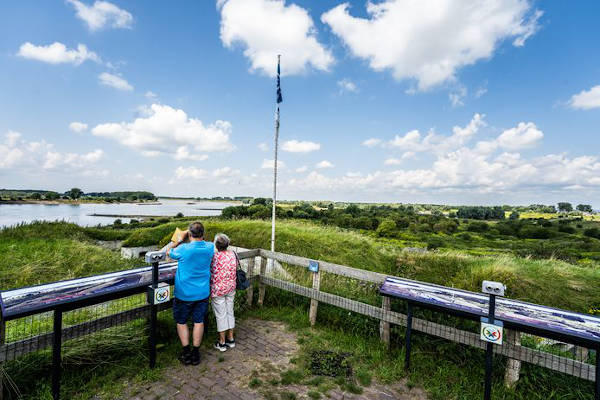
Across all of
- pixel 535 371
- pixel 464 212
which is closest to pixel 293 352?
pixel 535 371

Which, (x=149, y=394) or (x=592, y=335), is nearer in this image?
(x=592, y=335)

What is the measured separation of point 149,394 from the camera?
347 centimetres

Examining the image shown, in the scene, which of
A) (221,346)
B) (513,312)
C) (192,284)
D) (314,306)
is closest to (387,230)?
(314,306)

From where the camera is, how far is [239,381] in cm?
377

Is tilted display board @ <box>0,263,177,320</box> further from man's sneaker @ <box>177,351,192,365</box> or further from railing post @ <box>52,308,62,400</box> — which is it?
man's sneaker @ <box>177,351,192,365</box>

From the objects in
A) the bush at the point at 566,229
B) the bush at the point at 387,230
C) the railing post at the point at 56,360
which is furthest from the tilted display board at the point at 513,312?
the bush at the point at 566,229

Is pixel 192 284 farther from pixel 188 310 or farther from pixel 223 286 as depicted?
pixel 223 286

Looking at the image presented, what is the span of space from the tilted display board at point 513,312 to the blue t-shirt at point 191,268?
2.67 metres

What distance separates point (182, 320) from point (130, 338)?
3.88 feet

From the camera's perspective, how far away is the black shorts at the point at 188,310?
4.17 metres

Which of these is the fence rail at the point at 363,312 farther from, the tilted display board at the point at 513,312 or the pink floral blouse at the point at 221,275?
the pink floral blouse at the point at 221,275

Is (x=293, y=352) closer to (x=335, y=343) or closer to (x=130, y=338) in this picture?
(x=335, y=343)

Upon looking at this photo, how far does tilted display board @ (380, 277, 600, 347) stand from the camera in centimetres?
296

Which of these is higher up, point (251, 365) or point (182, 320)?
point (182, 320)
